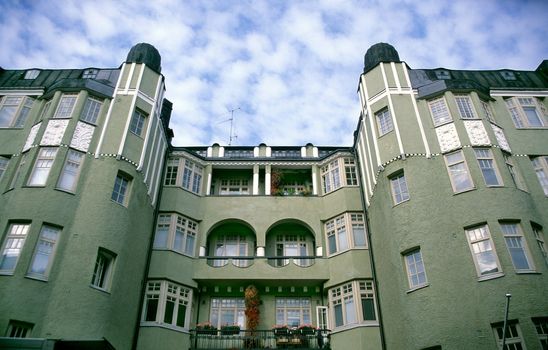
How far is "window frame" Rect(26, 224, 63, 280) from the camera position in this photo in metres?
20.1

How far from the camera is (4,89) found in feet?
93.3

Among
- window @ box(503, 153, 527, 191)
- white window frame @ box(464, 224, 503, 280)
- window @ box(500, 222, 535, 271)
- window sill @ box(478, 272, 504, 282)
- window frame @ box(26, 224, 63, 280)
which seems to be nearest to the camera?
window sill @ box(478, 272, 504, 282)

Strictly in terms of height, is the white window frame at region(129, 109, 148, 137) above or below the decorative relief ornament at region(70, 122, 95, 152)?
above

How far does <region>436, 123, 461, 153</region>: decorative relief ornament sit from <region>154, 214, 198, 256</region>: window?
15956 millimetres

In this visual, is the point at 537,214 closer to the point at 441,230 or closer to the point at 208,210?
the point at 441,230

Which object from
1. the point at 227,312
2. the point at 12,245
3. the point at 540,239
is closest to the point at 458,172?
the point at 540,239

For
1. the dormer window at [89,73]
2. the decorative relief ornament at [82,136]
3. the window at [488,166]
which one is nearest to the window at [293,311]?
the window at [488,166]

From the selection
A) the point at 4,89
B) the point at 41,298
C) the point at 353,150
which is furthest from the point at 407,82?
the point at 4,89

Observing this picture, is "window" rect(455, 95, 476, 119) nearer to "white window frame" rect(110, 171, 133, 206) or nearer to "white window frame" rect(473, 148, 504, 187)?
"white window frame" rect(473, 148, 504, 187)

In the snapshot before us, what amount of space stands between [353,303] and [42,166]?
60.1 ft

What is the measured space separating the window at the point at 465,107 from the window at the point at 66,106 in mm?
22207

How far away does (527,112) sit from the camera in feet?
90.3

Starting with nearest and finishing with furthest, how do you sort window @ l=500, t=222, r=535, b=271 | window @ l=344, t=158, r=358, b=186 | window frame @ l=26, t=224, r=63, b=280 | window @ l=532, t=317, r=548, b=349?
1. window @ l=532, t=317, r=548, b=349
2. window @ l=500, t=222, r=535, b=271
3. window frame @ l=26, t=224, r=63, b=280
4. window @ l=344, t=158, r=358, b=186

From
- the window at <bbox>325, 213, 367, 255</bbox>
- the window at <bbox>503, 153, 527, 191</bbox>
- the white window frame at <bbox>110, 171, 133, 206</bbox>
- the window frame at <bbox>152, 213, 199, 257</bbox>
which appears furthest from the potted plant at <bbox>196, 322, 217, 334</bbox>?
the window at <bbox>503, 153, 527, 191</bbox>
